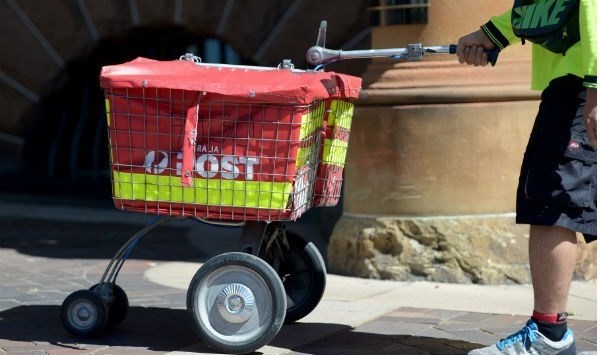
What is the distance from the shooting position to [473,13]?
21.6 feet

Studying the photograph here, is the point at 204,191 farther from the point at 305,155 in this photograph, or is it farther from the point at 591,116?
the point at 591,116

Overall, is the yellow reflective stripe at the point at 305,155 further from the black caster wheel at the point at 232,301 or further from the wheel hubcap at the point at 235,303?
the wheel hubcap at the point at 235,303

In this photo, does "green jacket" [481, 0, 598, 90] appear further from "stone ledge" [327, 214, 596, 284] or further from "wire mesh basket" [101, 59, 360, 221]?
"stone ledge" [327, 214, 596, 284]

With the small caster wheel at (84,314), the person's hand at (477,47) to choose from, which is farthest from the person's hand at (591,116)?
the small caster wheel at (84,314)

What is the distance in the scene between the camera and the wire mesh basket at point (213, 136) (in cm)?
454

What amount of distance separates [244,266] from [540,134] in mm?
1328

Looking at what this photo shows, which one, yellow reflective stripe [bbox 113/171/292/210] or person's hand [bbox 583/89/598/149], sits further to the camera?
yellow reflective stripe [bbox 113/171/292/210]

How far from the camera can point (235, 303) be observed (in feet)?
15.5

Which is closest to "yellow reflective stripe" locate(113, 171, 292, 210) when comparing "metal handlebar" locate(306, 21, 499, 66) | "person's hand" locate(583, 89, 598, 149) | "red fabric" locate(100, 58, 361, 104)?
"red fabric" locate(100, 58, 361, 104)

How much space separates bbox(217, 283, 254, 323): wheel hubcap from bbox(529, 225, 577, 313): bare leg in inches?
46.5

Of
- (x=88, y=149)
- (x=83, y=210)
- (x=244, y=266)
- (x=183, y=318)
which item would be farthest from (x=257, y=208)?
(x=88, y=149)

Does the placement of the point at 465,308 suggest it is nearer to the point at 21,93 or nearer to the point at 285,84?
the point at 285,84

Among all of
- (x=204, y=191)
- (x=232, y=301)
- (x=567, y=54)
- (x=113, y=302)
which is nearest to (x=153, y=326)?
(x=113, y=302)

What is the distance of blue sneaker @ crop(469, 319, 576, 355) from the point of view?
14.5ft
